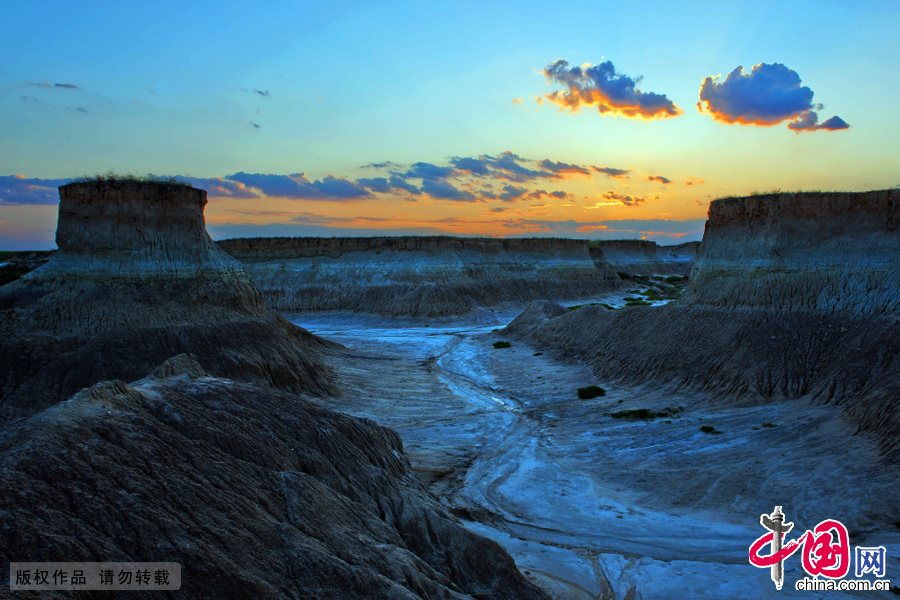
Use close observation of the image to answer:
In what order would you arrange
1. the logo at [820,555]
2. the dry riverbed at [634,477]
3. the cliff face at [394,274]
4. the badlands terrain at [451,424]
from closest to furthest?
1. the badlands terrain at [451,424]
2. the logo at [820,555]
3. the dry riverbed at [634,477]
4. the cliff face at [394,274]

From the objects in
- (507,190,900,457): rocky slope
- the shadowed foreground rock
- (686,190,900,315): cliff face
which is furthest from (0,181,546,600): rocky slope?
(686,190,900,315): cliff face

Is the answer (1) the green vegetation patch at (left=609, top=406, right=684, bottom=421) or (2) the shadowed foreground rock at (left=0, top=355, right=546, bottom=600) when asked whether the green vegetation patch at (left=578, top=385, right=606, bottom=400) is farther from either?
(2) the shadowed foreground rock at (left=0, top=355, right=546, bottom=600)

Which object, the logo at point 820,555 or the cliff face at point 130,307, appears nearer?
the logo at point 820,555

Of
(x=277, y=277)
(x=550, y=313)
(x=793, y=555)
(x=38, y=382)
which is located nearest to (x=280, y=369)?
(x=38, y=382)

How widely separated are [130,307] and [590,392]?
17.4 metres

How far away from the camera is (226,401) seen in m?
9.84

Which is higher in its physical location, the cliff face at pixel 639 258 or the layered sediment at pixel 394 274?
the cliff face at pixel 639 258

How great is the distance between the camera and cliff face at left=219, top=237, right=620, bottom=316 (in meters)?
51.5

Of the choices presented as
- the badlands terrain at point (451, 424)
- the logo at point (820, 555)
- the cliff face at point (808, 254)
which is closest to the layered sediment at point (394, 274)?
the badlands terrain at point (451, 424)

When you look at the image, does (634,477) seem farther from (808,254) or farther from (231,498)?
(808,254)

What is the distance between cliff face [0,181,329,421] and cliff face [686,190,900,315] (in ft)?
58.0

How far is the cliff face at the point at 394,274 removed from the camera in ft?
169

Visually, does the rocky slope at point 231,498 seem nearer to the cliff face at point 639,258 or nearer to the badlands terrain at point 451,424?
the badlands terrain at point 451,424

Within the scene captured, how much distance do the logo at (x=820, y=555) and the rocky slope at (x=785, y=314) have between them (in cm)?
522
